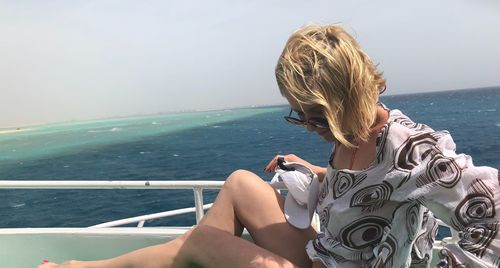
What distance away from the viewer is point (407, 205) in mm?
1568

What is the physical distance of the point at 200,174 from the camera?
91.7ft

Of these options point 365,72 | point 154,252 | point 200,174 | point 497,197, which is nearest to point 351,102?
point 365,72

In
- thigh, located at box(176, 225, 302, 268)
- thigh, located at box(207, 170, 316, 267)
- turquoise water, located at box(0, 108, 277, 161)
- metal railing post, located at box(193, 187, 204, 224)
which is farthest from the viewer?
turquoise water, located at box(0, 108, 277, 161)

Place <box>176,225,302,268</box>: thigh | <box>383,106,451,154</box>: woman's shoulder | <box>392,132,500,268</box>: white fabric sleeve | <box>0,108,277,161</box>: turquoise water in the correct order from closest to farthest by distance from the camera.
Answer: <box>392,132,500,268</box>: white fabric sleeve → <box>383,106,451,154</box>: woman's shoulder → <box>176,225,302,268</box>: thigh → <box>0,108,277,161</box>: turquoise water

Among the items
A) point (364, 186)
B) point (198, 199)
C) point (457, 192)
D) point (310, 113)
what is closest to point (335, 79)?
point (310, 113)

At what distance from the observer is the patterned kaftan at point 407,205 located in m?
1.34

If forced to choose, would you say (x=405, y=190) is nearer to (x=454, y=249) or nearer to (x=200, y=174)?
(x=454, y=249)

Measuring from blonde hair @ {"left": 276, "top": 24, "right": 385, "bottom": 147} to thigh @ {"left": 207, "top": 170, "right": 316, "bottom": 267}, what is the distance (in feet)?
2.12

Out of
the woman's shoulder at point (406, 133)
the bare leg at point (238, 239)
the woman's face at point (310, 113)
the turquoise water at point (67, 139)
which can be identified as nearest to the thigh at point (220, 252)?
the bare leg at point (238, 239)

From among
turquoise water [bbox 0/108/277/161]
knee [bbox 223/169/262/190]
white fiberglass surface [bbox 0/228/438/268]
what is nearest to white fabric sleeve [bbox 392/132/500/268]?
knee [bbox 223/169/262/190]

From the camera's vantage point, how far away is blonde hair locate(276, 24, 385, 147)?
146 centimetres

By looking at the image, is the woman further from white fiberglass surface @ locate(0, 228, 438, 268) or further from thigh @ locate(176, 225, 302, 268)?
white fiberglass surface @ locate(0, 228, 438, 268)

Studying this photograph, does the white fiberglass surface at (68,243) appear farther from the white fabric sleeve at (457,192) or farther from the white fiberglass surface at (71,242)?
the white fabric sleeve at (457,192)

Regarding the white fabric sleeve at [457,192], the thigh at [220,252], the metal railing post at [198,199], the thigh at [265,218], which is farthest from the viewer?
the metal railing post at [198,199]
